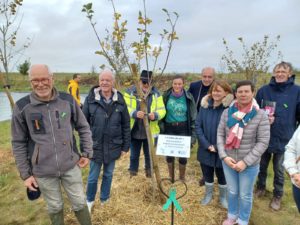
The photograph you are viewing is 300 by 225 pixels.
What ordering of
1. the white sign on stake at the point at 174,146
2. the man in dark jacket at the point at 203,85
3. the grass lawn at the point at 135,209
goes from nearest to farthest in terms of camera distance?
1. the white sign on stake at the point at 174,146
2. the grass lawn at the point at 135,209
3. the man in dark jacket at the point at 203,85

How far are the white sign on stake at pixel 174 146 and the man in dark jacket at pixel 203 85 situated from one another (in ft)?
4.45

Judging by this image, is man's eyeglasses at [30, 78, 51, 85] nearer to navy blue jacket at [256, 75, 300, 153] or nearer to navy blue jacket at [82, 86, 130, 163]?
navy blue jacket at [82, 86, 130, 163]

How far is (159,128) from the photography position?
4609 millimetres

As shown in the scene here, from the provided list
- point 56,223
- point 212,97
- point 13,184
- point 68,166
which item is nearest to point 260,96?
point 212,97

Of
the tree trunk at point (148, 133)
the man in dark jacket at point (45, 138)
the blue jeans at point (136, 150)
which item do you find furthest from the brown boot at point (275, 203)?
the man in dark jacket at point (45, 138)

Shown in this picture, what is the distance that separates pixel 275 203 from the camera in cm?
405

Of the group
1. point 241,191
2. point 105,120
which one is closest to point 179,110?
point 105,120

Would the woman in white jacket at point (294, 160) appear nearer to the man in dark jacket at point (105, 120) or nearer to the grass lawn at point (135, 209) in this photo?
the grass lawn at point (135, 209)

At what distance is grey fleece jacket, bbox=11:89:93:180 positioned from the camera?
2682 millimetres

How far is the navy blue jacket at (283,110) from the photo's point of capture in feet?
12.1

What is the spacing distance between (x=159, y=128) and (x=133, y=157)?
77 cm

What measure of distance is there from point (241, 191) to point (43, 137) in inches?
91.2

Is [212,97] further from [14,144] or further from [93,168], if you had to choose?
[14,144]

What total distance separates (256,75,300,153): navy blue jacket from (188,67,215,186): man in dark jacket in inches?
40.4
